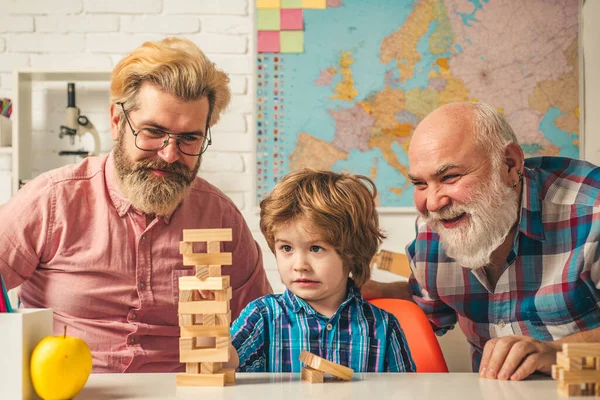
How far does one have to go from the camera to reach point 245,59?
3.32 meters

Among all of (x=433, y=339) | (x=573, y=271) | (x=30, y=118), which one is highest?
(x=30, y=118)

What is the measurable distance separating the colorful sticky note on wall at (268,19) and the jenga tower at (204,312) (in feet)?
7.72

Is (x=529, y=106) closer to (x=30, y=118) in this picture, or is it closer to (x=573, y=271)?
(x=573, y=271)

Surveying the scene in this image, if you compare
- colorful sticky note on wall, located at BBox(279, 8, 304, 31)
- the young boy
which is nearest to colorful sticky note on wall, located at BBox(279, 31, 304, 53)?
colorful sticky note on wall, located at BBox(279, 8, 304, 31)

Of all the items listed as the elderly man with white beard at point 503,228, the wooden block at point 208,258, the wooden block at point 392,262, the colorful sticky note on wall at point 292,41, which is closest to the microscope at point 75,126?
the colorful sticky note on wall at point 292,41

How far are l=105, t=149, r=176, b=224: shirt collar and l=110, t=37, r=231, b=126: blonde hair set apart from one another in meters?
0.21

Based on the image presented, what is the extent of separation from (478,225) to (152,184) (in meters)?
0.93

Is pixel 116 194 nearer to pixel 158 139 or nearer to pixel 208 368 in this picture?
pixel 158 139

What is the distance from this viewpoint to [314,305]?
1551mm

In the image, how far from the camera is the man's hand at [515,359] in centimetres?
124

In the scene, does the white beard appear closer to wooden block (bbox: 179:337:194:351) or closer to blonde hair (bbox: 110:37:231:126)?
blonde hair (bbox: 110:37:231:126)

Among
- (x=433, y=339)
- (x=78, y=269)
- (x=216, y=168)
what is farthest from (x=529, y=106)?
(x=78, y=269)

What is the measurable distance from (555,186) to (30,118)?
8.27 feet

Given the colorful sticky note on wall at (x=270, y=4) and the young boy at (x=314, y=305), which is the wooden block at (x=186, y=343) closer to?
the young boy at (x=314, y=305)
